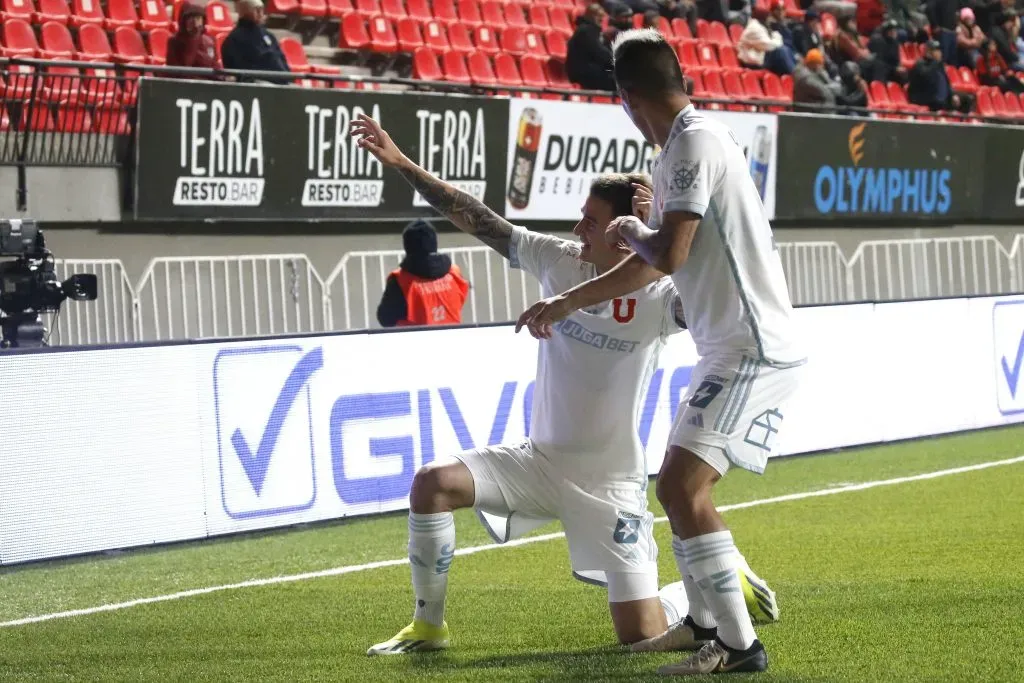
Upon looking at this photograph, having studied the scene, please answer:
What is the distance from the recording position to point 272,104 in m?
15.7

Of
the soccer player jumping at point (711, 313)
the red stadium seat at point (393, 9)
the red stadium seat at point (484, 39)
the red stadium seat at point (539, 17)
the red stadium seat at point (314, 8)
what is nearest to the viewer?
the soccer player jumping at point (711, 313)

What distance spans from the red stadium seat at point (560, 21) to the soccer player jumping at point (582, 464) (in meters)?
15.4

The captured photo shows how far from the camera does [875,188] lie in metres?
22.8

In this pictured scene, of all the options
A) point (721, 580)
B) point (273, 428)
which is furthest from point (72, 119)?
point (721, 580)

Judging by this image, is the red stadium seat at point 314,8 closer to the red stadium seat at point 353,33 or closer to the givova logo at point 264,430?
the red stadium seat at point 353,33

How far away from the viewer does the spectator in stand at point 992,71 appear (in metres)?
27.6

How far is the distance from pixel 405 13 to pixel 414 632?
14333 millimetres

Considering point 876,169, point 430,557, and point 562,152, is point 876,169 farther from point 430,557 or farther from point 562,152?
point 430,557

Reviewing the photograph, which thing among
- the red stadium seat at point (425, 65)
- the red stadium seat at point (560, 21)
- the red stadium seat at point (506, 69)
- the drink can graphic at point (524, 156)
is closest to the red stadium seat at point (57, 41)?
the red stadium seat at point (425, 65)

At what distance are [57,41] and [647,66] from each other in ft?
37.9

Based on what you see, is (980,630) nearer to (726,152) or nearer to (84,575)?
(726,152)

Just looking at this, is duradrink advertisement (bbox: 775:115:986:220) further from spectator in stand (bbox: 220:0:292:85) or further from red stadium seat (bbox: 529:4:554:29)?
spectator in stand (bbox: 220:0:292:85)

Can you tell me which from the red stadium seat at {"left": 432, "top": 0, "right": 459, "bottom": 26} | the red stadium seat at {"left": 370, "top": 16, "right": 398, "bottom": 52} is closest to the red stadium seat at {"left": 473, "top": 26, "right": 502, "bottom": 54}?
the red stadium seat at {"left": 432, "top": 0, "right": 459, "bottom": 26}

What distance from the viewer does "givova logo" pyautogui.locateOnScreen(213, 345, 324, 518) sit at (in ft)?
32.8
